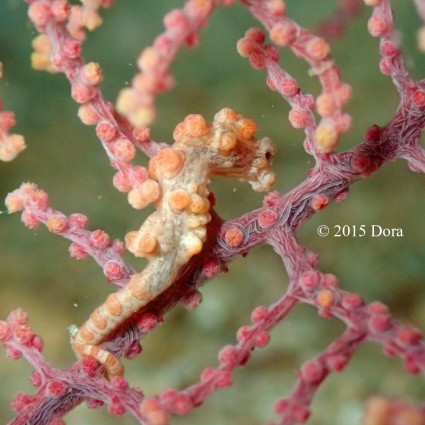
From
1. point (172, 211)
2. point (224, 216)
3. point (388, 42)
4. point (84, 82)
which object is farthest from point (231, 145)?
point (224, 216)

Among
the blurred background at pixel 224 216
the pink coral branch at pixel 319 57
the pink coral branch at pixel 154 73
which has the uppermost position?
the pink coral branch at pixel 154 73

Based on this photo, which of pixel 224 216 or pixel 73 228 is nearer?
pixel 73 228

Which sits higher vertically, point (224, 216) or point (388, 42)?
point (388, 42)

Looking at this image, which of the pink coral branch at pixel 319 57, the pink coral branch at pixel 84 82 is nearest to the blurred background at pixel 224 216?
the pink coral branch at pixel 84 82

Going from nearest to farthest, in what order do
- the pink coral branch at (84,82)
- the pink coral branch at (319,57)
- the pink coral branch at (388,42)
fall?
the pink coral branch at (319,57), the pink coral branch at (84,82), the pink coral branch at (388,42)

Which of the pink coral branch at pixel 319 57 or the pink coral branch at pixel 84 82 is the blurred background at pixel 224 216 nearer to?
the pink coral branch at pixel 84 82

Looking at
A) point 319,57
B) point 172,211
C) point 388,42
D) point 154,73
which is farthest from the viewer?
point 388,42

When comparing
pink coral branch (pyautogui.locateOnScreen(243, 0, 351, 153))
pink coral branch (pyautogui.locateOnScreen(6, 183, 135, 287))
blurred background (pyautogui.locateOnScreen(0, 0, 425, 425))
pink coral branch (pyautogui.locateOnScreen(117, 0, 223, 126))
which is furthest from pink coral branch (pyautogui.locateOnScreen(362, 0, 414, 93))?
pink coral branch (pyautogui.locateOnScreen(6, 183, 135, 287))

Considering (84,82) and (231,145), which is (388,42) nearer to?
(231,145)
